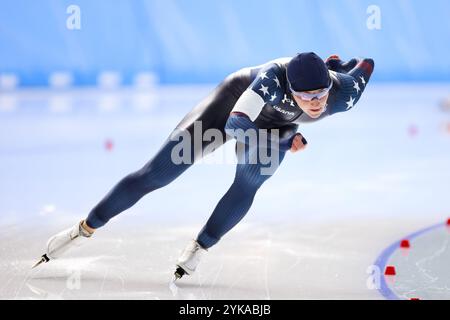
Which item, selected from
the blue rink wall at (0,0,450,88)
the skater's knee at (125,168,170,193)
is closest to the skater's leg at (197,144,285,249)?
the skater's knee at (125,168,170,193)

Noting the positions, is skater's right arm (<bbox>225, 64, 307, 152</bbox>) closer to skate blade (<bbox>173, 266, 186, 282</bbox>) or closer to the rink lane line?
skate blade (<bbox>173, 266, 186, 282</bbox>)

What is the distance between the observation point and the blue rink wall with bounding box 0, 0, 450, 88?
1008 centimetres

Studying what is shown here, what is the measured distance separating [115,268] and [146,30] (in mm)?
6848

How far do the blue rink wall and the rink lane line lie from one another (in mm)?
5759

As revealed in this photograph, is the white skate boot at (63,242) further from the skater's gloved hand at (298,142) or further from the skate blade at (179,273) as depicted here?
the skater's gloved hand at (298,142)

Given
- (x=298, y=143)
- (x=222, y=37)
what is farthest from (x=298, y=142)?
(x=222, y=37)

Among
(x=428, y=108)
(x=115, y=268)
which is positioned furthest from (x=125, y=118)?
(x=115, y=268)

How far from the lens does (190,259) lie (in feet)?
12.3

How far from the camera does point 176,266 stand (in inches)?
149

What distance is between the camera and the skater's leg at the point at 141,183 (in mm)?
3672

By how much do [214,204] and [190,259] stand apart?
4.64ft

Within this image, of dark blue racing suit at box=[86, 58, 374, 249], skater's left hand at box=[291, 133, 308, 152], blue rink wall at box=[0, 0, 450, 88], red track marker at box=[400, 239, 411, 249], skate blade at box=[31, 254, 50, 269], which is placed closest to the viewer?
skater's left hand at box=[291, 133, 308, 152]

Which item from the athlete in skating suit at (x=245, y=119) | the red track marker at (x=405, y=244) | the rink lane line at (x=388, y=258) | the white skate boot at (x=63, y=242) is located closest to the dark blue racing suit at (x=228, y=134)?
the athlete in skating suit at (x=245, y=119)

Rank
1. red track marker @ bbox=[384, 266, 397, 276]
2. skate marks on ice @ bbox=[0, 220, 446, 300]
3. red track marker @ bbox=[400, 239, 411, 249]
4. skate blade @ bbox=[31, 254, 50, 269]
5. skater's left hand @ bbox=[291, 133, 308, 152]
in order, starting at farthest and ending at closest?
red track marker @ bbox=[400, 239, 411, 249]
skate blade @ bbox=[31, 254, 50, 269]
red track marker @ bbox=[384, 266, 397, 276]
skate marks on ice @ bbox=[0, 220, 446, 300]
skater's left hand @ bbox=[291, 133, 308, 152]
